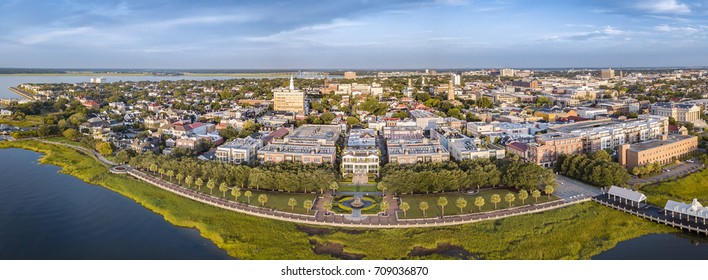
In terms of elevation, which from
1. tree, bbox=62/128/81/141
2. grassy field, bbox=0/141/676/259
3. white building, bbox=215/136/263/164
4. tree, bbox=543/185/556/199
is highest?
tree, bbox=62/128/81/141

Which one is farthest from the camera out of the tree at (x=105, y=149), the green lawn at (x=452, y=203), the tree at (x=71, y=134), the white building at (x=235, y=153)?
the tree at (x=71, y=134)

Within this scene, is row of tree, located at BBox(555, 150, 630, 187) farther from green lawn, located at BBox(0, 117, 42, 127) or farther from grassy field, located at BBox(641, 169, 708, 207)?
green lawn, located at BBox(0, 117, 42, 127)

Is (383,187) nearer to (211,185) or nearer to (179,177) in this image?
(211,185)

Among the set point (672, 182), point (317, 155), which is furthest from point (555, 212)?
point (317, 155)

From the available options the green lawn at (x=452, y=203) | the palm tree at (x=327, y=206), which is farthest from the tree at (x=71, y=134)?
the green lawn at (x=452, y=203)

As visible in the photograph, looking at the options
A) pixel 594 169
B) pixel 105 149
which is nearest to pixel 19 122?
pixel 105 149

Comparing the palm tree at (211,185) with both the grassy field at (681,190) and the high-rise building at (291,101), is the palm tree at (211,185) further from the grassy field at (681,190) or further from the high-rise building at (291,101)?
the high-rise building at (291,101)

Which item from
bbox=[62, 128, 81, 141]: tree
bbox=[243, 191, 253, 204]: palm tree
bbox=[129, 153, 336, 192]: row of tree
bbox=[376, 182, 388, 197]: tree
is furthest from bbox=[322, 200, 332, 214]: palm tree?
bbox=[62, 128, 81, 141]: tree
